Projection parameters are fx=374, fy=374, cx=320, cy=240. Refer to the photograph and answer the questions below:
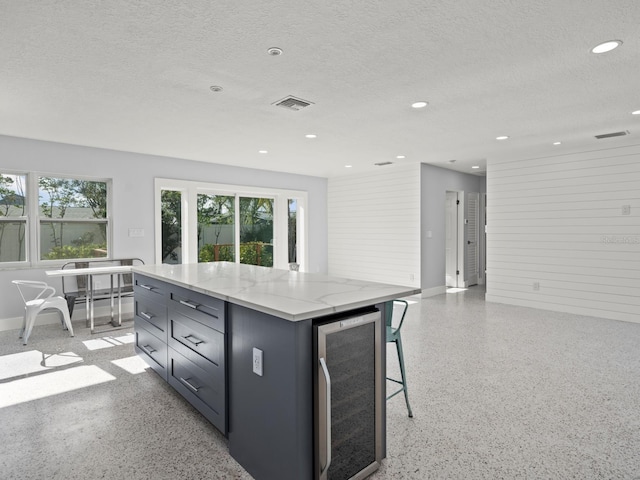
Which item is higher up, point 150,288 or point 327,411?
point 150,288

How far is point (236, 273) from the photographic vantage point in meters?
2.99

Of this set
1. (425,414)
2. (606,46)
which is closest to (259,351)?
(425,414)

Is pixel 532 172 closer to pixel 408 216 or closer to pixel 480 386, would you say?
pixel 408 216

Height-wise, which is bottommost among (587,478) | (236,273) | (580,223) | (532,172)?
(587,478)

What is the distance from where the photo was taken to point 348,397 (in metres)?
1.82

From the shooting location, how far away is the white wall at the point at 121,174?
15.6 feet

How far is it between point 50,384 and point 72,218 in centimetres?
302

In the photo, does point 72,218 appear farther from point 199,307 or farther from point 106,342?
point 199,307

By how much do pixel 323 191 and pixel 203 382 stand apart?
6.57 meters

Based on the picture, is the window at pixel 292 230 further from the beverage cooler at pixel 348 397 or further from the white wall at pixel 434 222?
the beverage cooler at pixel 348 397

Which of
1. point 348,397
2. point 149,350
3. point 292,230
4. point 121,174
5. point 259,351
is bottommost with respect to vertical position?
point 149,350

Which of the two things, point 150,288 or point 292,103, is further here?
point 292,103

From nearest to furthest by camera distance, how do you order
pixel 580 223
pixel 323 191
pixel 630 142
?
1. pixel 630 142
2. pixel 580 223
3. pixel 323 191

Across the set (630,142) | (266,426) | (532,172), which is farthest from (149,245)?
(630,142)
